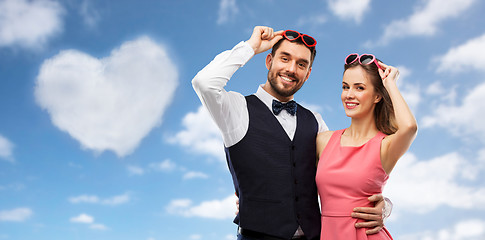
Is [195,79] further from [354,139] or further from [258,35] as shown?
[354,139]

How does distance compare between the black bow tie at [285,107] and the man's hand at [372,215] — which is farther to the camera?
the black bow tie at [285,107]

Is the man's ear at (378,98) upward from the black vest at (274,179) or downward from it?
upward

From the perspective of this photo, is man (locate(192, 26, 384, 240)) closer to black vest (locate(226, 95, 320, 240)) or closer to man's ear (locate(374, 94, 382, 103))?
black vest (locate(226, 95, 320, 240))

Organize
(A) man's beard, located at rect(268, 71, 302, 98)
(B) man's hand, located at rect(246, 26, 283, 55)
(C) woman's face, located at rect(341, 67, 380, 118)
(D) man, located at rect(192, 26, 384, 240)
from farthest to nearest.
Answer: (A) man's beard, located at rect(268, 71, 302, 98) → (B) man's hand, located at rect(246, 26, 283, 55) → (C) woman's face, located at rect(341, 67, 380, 118) → (D) man, located at rect(192, 26, 384, 240)

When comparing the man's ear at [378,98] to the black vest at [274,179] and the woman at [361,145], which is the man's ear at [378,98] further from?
the black vest at [274,179]

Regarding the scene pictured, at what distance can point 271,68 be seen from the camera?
375cm

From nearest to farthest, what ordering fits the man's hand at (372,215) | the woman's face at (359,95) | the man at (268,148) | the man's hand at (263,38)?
the man's hand at (372,215) → the man at (268,148) → the woman's face at (359,95) → the man's hand at (263,38)

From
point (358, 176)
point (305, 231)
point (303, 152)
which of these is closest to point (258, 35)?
point (303, 152)

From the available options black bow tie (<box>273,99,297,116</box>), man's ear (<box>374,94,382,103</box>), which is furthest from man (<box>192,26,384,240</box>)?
man's ear (<box>374,94,382,103</box>)

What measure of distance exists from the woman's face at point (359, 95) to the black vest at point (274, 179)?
1.45 ft

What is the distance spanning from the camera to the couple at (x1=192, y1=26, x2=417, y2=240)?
10.4ft

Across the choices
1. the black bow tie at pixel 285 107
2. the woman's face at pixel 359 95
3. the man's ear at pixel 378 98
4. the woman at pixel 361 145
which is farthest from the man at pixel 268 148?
the man's ear at pixel 378 98

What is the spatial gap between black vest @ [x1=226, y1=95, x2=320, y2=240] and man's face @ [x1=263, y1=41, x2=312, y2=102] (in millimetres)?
299

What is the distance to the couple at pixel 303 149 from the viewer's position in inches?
125
